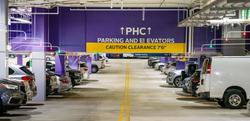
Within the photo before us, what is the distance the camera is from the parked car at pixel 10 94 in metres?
15.8

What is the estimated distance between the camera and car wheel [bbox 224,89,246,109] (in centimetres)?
1936

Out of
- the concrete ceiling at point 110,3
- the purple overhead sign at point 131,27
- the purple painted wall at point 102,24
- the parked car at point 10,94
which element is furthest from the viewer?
the purple painted wall at point 102,24

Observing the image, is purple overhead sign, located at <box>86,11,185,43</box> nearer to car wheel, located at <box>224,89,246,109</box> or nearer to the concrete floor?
the concrete floor

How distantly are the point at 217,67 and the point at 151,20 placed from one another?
907 centimetres

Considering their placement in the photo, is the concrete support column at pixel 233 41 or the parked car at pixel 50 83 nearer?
the parked car at pixel 50 83

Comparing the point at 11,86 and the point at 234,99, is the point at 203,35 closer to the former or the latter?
the point at 234,99

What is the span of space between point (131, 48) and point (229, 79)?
29.0 feet

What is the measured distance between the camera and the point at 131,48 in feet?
89.7

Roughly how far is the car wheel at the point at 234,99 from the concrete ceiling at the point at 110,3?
551 centimetres

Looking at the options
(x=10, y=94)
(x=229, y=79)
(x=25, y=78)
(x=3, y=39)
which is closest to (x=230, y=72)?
(x=229, y=79)

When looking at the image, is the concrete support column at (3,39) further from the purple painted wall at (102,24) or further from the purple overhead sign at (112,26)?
the purple overhead sign at (112,26)

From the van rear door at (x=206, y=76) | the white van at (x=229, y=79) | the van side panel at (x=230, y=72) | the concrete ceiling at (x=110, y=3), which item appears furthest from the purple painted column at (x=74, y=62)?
the van side panel at (x=230, y=72)

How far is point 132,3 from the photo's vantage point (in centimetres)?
2595

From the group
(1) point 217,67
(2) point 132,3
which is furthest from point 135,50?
(1) point 217,67
